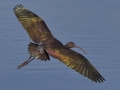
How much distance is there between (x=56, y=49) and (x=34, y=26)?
675 mm

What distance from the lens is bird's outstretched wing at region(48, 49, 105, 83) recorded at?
319 inches

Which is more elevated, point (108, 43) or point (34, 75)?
point (108, 43)

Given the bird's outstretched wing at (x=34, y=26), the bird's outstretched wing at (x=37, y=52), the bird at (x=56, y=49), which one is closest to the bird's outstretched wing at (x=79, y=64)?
the bird at (x=56, y=49)

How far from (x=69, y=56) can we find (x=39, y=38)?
62 centimetres

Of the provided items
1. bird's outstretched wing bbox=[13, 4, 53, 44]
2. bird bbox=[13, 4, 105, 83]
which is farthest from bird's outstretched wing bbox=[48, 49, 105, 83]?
bird's outstretched wing bbox=[13, 4, 53, 44]

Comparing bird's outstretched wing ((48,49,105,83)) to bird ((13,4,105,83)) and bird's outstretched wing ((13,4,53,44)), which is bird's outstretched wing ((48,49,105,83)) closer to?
bird ((13,4,105,83))

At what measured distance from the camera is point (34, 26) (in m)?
8.84

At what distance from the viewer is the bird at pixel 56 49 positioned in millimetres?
8125

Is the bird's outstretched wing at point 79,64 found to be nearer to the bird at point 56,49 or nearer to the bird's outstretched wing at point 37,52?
the bird at point 56,49

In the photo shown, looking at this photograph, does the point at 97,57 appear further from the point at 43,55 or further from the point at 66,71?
the point at 43,55

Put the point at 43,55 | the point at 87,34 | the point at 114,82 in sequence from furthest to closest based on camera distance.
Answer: the point at 87,34, the point at 114,82, the point at 43,55

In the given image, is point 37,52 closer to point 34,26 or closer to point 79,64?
point 79,64

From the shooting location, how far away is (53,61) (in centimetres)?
980

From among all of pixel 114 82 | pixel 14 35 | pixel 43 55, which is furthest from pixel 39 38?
pixel 14 35
